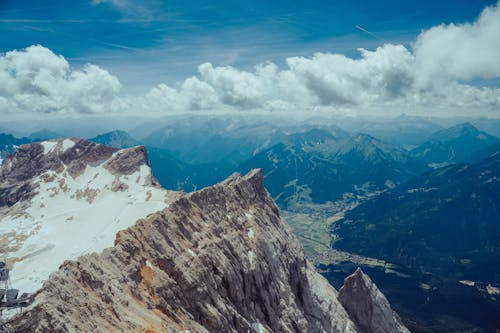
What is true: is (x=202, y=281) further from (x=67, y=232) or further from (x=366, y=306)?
(x=67, y=232)

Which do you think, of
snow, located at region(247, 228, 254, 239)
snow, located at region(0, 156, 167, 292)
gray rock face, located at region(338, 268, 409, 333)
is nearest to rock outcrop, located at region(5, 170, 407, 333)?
snow, located at region(247, 228, 254, 239)

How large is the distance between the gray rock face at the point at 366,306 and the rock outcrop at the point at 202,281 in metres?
0.39

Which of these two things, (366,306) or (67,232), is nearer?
(366,306)

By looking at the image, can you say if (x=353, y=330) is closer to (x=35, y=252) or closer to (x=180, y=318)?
(x=180, y=318)

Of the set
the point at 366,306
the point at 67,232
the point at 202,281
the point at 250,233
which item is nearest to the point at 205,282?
the point at 202,281

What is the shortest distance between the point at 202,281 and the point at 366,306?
6299 centimetres

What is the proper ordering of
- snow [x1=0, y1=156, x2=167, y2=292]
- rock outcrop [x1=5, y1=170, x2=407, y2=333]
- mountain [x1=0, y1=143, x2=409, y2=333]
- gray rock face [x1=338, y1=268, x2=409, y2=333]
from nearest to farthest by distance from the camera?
rock outcrop [x1=5, y1=170, x2=407, y2=333]
mountain [x1=0, y1=143, x2=409, y2=333]
gray rock face [x1=338, y1=268, x2=409, y2=333]
snow [x1=0, y1=156, x2=167, y2=292]

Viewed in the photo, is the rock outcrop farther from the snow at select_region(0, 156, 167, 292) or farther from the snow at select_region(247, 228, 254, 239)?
the snow at select_region(0, 156, 167, 292)

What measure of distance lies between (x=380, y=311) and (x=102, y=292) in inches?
3406

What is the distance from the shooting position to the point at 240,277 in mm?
80875

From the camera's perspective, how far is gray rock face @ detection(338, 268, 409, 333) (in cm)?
10750

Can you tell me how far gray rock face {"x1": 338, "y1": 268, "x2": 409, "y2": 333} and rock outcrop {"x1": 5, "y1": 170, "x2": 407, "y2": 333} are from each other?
0.39 meters

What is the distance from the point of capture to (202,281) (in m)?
69.6

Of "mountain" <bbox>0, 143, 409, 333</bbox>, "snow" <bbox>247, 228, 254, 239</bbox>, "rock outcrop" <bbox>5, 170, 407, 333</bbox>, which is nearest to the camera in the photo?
"rock outcrop" <bbox>5, 170, 407, 333</bbox>
